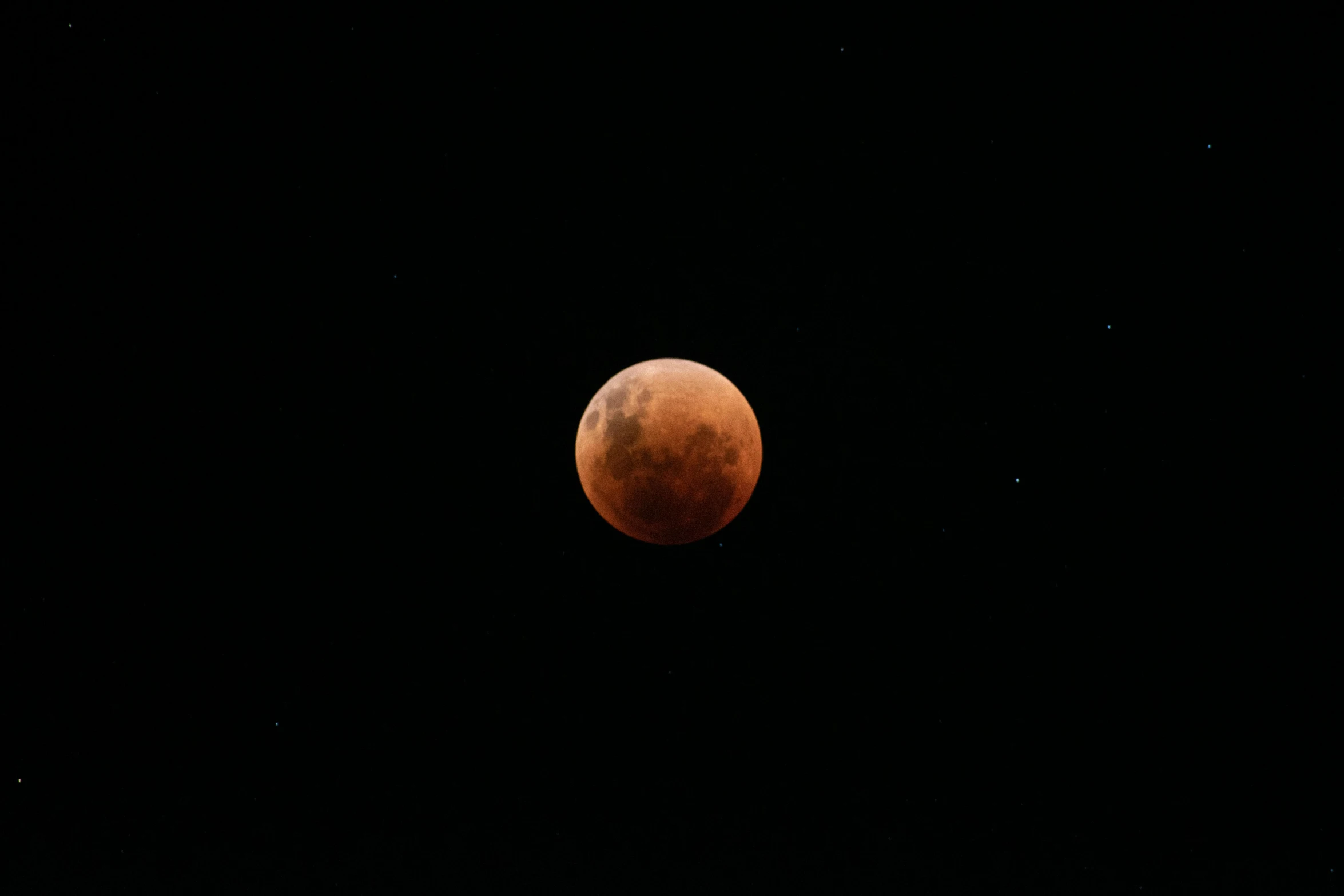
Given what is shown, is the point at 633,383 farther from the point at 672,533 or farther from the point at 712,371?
the point at 672,533

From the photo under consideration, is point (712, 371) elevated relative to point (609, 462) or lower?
elevated

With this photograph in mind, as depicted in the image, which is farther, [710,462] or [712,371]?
[712,371]

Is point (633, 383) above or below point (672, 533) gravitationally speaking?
above

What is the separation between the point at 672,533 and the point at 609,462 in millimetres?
569

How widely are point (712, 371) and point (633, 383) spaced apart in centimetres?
52

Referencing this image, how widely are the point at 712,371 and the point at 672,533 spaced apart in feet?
3.25

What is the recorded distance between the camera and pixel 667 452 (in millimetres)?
4828

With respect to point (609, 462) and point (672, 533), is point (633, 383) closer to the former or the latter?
point (609, 462)

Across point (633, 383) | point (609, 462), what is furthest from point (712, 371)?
point (609, 462)

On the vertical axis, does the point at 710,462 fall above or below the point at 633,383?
below

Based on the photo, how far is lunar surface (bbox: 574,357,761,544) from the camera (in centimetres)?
486

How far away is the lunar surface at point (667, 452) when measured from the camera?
4855 millimetres

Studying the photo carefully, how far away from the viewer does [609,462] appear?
495 cm

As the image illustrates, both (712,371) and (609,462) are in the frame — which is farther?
(712,371)
